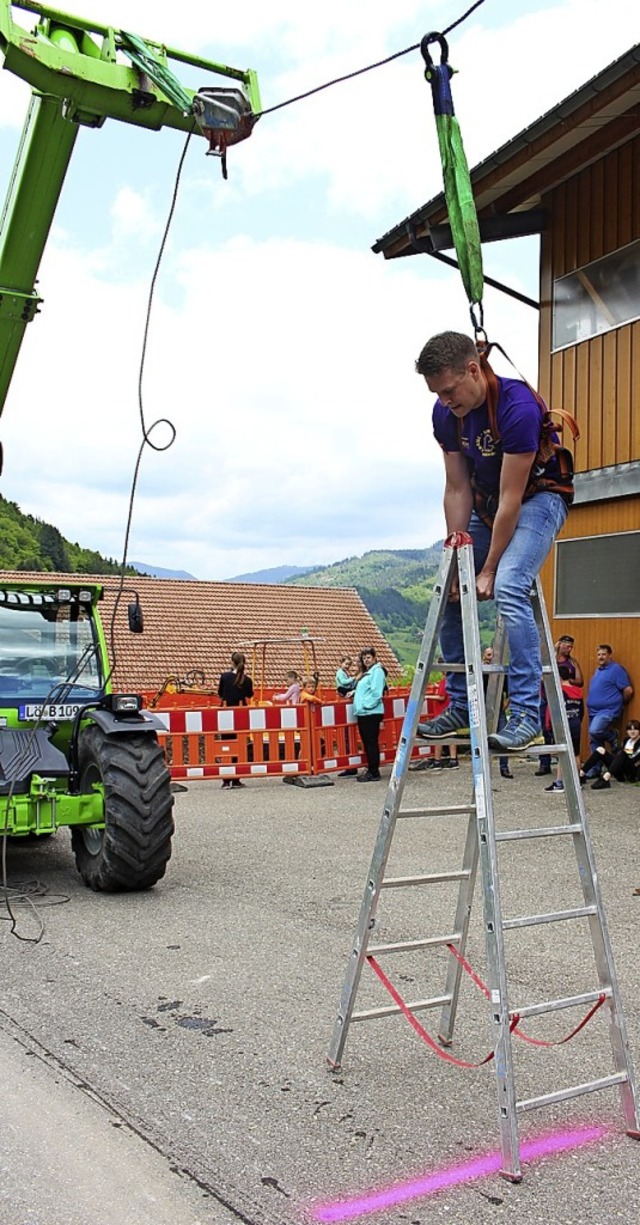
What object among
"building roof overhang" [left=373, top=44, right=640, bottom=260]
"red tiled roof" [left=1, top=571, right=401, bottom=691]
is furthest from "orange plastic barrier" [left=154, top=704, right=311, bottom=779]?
"red tiled roof" [left=1, top=571, right=401, bottom=691]

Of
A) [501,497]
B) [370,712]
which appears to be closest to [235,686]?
[370,712]

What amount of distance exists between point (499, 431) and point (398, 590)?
33880 mm

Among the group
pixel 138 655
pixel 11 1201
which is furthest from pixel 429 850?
pixel 138 655

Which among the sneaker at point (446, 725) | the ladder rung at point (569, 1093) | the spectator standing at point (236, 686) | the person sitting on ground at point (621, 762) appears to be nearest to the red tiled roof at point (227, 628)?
the spectator standing at point (236, 686)

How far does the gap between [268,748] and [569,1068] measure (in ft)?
33.9

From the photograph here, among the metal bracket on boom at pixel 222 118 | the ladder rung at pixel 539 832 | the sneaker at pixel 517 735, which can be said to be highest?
the metal bracket on boom at pixel 222 118

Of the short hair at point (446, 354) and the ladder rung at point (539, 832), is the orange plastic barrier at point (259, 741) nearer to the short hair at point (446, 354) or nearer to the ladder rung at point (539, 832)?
the ladder rung at point (539, 832)

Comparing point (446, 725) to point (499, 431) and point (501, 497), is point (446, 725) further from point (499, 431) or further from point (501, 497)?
point (499, 431)

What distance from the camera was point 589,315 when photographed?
14.2 metres

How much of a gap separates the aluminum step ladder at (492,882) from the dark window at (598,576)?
9.27m

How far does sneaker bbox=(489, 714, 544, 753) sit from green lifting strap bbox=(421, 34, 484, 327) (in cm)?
157

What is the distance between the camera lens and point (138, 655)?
27.0 m

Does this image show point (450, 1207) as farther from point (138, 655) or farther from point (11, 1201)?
point (138, 655)

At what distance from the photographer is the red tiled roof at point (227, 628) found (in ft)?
86.6
